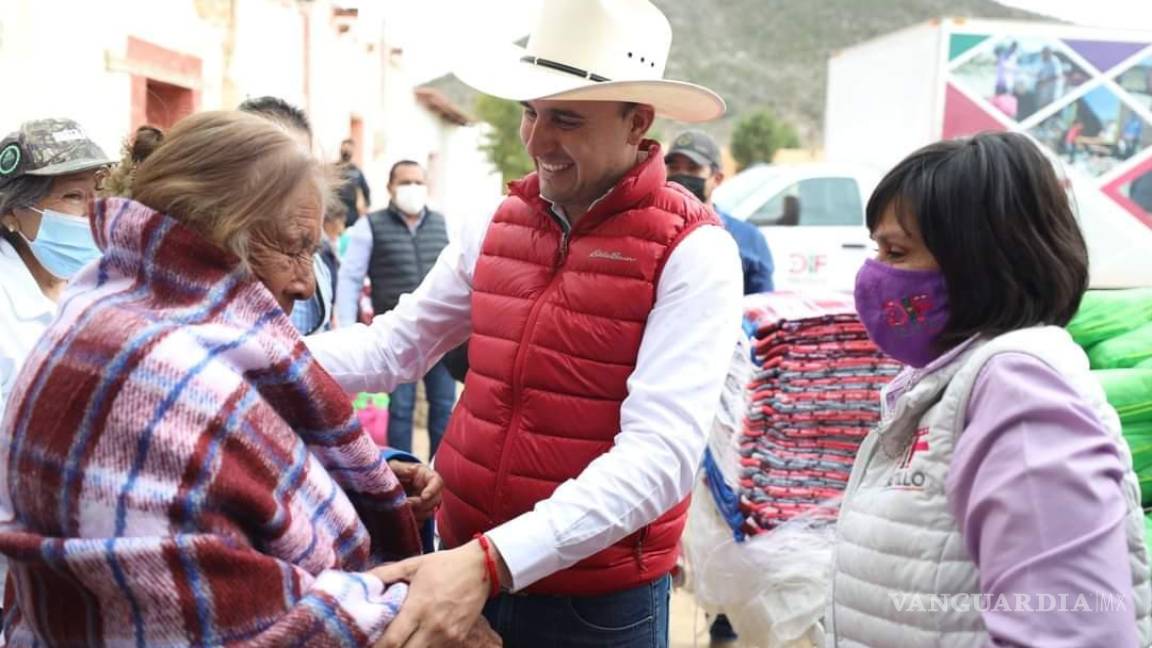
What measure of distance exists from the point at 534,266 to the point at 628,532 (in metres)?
0.57

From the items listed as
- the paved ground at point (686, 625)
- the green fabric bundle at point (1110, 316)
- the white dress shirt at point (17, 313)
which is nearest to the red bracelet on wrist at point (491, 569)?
the white dress shirt at point (17, 313)

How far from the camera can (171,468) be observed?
4.09ft

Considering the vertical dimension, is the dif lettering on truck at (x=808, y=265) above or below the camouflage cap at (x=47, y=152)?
below

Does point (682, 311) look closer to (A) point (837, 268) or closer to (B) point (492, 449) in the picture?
(B) point (492, 449)

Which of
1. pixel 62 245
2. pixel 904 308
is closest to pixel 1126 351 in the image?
pixel 904 308

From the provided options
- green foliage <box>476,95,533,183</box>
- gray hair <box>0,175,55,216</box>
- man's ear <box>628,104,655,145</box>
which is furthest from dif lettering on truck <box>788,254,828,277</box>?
green foliage <box>476,95,533,183</box>

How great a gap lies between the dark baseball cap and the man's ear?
283cm

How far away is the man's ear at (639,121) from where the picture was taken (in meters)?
2.00

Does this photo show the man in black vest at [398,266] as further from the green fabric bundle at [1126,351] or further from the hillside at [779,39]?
the hillside at [779,39]

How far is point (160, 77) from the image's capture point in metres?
7.01

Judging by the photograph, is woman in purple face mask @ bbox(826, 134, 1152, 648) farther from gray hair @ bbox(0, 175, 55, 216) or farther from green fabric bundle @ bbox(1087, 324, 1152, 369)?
gray hair @ bbox(0, 175, 55, 216)

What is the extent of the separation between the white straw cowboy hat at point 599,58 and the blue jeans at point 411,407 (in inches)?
159

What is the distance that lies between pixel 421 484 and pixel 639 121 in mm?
836

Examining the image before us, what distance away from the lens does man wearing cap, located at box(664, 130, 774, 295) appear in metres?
4.72
